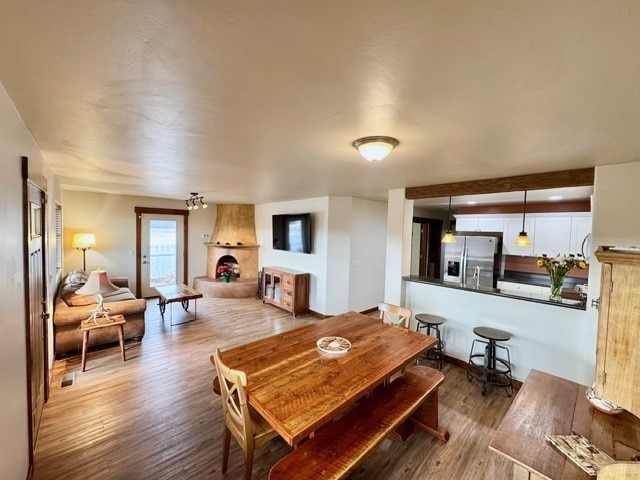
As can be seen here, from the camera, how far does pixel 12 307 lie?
59.4 inches

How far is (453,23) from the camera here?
0.87m

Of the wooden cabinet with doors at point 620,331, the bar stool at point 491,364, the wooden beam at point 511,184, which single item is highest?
the wooden beam at point 511,184

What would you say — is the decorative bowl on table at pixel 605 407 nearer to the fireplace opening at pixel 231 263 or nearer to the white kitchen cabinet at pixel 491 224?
the white kitchen cabinet at pixel 491 224

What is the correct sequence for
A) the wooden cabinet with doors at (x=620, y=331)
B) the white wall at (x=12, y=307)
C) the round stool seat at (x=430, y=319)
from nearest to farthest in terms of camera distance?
the wooden cabinet with doors at (x=620, y=331) < the white wall at (x=12, y=307) < the round stool seat at (x=430, y=319)

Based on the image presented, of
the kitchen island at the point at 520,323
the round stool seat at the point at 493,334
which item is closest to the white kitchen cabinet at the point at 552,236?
the kitchen island at the point at 520,323

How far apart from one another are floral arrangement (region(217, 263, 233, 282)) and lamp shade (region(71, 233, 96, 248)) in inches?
104

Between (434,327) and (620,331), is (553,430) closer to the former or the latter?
(620,331)

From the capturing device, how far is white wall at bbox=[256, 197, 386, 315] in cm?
526

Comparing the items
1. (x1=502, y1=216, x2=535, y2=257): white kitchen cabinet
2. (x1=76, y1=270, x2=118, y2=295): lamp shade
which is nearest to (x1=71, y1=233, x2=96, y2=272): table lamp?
(x1=76, y1=270, x2=118, y2=295): lamp shade

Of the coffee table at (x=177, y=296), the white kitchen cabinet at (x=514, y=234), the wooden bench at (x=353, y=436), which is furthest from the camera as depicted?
the white kitchen cabinet at (x=514, y=234)

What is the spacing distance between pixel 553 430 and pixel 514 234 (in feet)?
15.1

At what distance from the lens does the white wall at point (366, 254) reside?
17.6ft

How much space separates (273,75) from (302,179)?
7.86ft

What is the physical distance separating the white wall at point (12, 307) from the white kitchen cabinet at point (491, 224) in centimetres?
647
